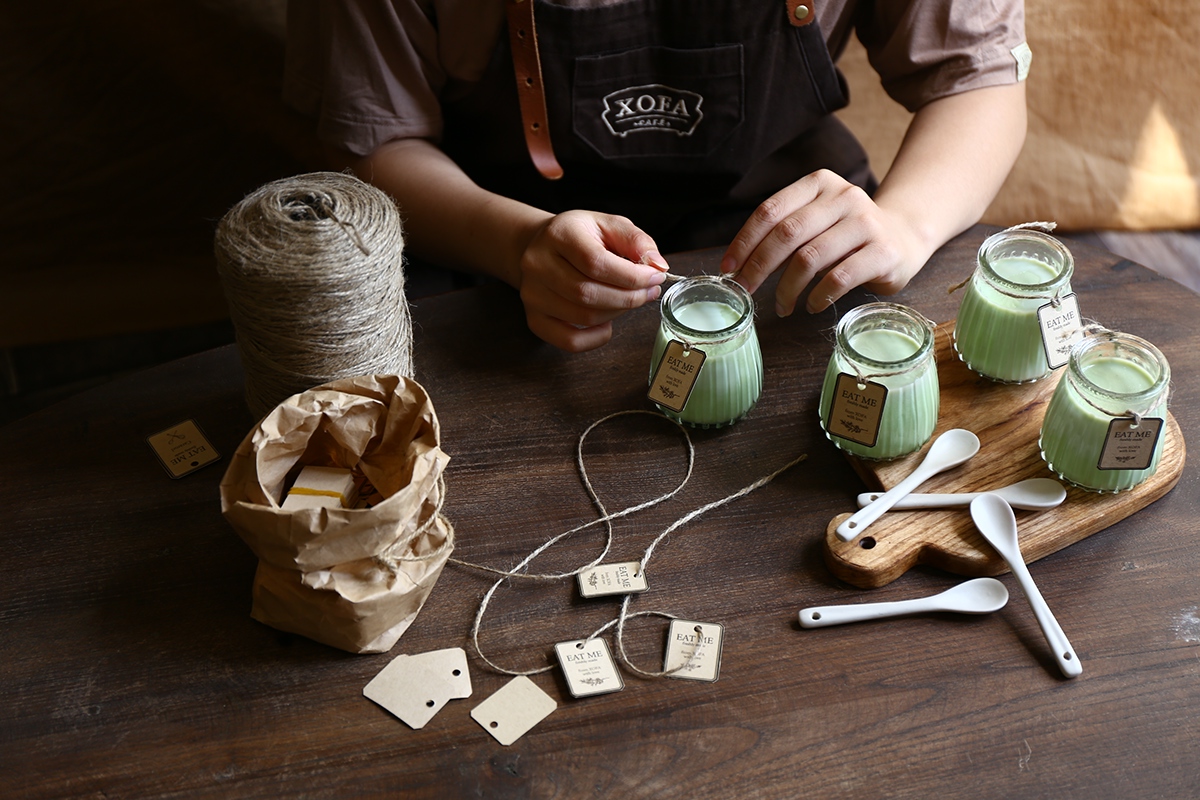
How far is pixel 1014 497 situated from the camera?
38.4 inches

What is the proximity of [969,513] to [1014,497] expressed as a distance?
50 millimetres

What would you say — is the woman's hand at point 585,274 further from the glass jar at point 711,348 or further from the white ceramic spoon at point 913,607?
the white ceramic spoon at point 913,607

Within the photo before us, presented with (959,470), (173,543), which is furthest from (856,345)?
(173,543)

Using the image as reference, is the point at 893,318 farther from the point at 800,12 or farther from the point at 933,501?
the point at 800,12

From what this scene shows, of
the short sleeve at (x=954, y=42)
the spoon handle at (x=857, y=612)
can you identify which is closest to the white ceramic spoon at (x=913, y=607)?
the spoon handle at (x=857, y=612)

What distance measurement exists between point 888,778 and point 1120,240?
178 centimetres

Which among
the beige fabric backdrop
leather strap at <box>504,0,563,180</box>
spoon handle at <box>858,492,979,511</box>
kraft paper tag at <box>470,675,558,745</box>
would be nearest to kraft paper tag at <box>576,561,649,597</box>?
kraft paper tag at <box>470,675,558,745</box>

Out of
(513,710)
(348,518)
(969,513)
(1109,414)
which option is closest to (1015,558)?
(969,513)

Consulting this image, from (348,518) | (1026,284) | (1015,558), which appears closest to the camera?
(348,518)

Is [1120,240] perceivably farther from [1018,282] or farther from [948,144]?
[1018,282]

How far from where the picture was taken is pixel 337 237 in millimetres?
953

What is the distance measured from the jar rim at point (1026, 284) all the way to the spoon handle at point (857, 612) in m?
0.37

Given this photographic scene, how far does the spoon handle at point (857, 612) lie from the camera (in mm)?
897

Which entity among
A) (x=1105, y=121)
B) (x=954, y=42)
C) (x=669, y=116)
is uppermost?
(x=954, y=42)
